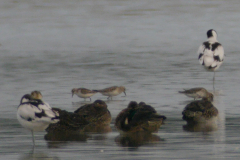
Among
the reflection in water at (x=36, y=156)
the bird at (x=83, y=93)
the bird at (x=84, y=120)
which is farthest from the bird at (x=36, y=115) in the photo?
the bird at (x=83, y=93)

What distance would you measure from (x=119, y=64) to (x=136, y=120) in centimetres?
1022

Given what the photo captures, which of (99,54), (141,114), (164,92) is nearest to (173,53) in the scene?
(99,54)

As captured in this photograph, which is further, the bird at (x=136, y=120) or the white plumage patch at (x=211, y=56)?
the white plumage patch at (x=211, y=56)

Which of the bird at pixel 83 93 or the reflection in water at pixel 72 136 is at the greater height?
the bird at pixel 83 93

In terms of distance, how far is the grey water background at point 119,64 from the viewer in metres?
9.91

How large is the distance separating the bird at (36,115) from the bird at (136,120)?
1.53 meters

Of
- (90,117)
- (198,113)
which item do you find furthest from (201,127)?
(90,117)

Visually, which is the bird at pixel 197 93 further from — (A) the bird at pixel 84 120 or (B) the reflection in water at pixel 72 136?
(B) the reflection in water at pixel 72 136

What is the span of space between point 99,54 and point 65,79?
6282 millimetres

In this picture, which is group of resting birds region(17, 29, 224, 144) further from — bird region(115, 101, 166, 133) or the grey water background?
the grey water background

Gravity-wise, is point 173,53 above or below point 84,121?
A: above

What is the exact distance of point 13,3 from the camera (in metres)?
46.9

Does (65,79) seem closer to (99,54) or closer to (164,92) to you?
(164,92)

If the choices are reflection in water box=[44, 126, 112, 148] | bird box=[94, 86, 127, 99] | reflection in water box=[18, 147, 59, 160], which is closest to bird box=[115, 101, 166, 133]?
reflection in water box=[44, 126, 112, 148]
